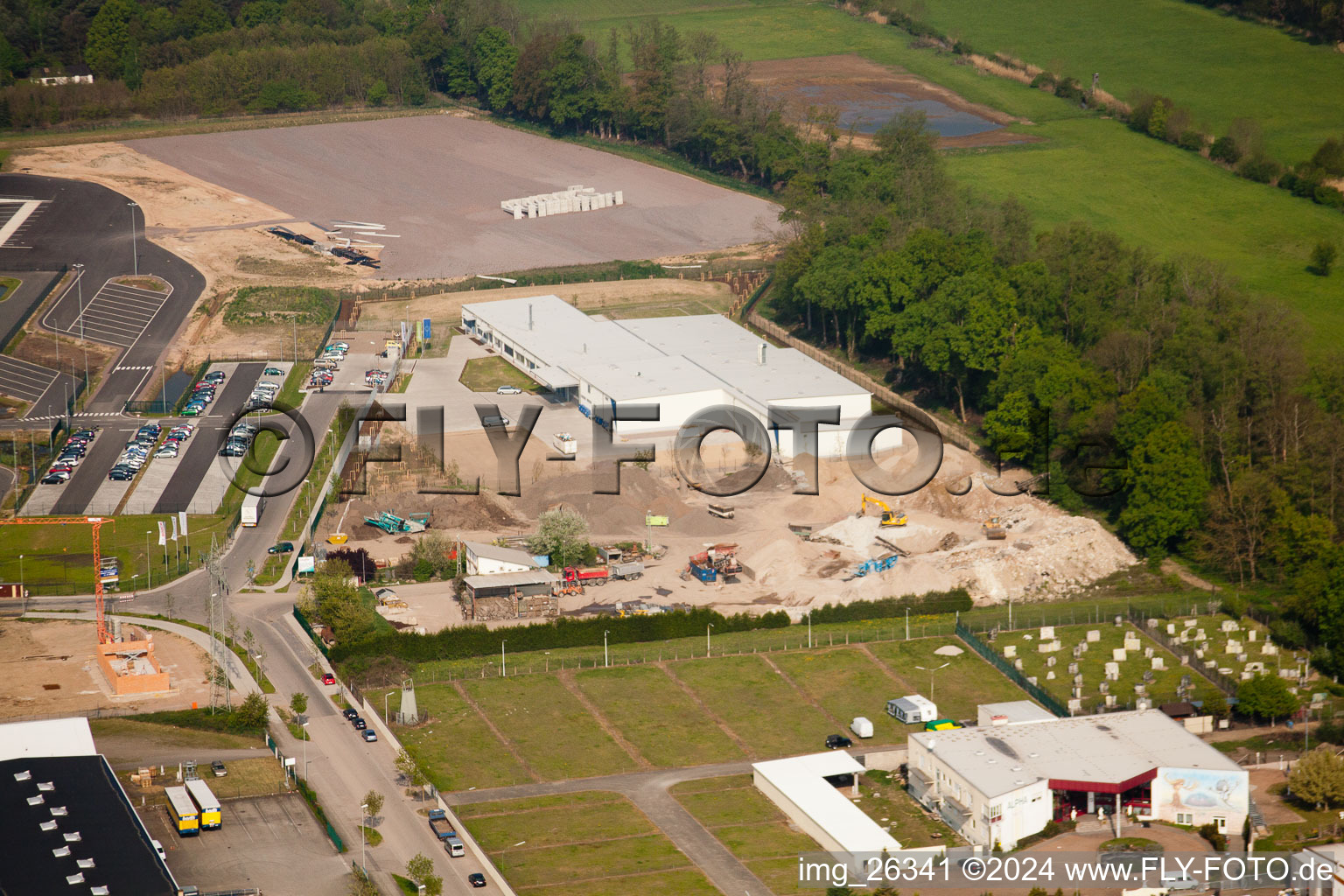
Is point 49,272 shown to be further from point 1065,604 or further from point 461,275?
point 1065,604

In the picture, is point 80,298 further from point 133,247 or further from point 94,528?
point 94,528

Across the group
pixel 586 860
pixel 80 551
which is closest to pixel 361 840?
pixel 586 860

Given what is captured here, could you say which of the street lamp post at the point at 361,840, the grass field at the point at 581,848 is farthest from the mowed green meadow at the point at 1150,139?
the street lamp post at the point at 361,840

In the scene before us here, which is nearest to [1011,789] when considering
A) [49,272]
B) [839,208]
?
[839,208]

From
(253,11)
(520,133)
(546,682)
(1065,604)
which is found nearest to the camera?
(546,682)

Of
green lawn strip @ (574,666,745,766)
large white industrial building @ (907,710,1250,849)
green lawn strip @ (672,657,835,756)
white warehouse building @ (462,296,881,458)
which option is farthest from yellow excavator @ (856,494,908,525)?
large white industrial building @ (907,710,1250,849)

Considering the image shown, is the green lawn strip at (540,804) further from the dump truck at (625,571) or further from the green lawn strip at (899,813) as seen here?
the dump truck at (625,571)
